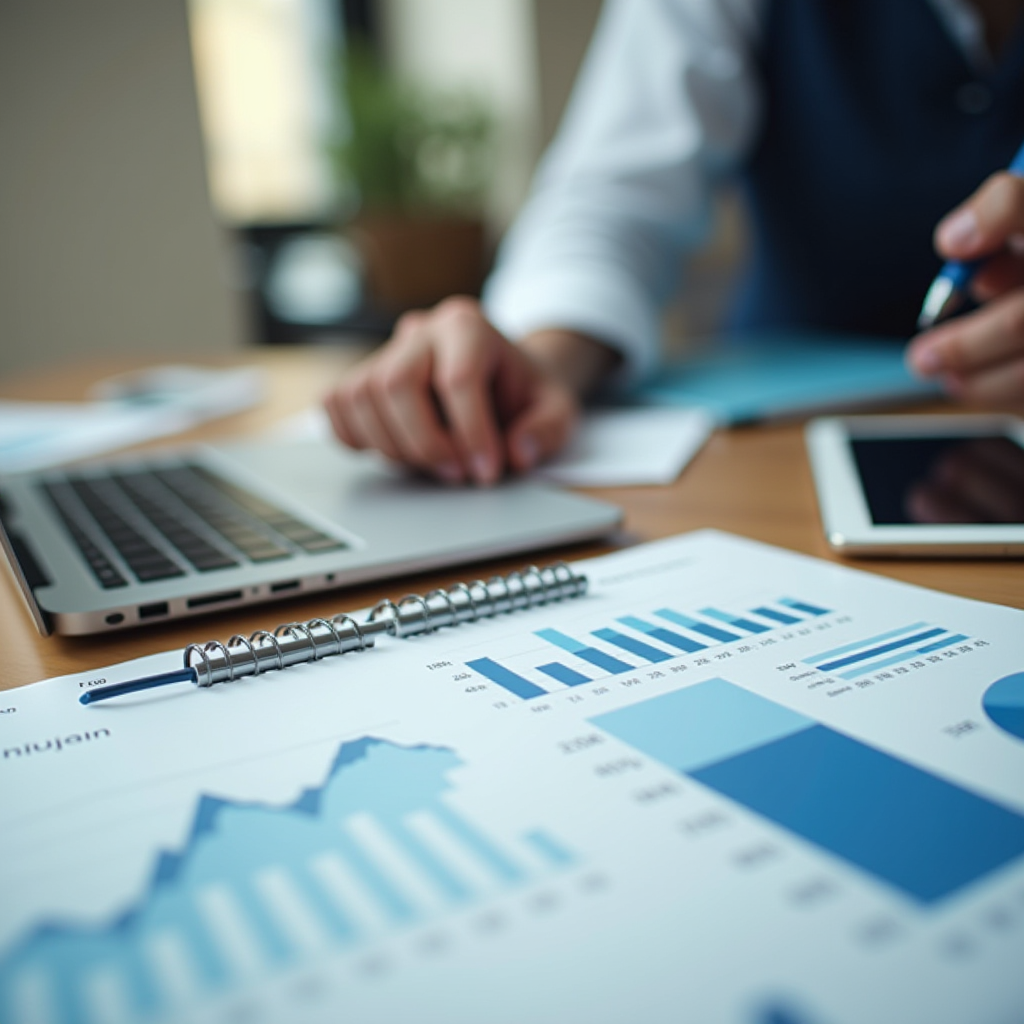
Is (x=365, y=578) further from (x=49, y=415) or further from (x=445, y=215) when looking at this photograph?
(x=445, y=215)

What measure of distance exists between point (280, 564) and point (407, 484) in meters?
0.17

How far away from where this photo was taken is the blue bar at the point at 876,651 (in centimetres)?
32

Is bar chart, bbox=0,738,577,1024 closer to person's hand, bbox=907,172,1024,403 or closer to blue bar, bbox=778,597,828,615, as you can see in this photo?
blue bar, bbox=778,597,828,615

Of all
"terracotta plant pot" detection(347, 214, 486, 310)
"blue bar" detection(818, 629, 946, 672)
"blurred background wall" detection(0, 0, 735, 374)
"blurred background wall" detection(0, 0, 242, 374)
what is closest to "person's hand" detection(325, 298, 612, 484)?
"blue bar" detection(818, 629, 946, 672)

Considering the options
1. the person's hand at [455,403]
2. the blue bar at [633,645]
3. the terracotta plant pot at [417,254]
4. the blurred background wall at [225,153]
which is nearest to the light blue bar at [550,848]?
the blue bar at [633,645]

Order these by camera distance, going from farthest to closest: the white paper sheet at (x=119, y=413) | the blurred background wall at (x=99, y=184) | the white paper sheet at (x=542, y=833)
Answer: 1. the blurred background wall at (x=99, y=184)
2. the white paper sheet at (x=119, y=413)
3. the white paper sheet at (x=542, y=833)

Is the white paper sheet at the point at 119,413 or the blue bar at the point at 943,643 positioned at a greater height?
the white paper sheet at the point at 119,413

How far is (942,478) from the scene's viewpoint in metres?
0.51

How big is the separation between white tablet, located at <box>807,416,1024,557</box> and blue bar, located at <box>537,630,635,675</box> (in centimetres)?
16

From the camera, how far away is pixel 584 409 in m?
0.81

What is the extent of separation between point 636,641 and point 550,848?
5.2 inches

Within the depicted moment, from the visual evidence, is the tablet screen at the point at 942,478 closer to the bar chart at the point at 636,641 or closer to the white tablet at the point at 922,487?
the white tablet at the point at 922,487

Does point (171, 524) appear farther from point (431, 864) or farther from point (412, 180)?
point (412, 180)

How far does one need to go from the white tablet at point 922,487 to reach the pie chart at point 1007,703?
134mm
